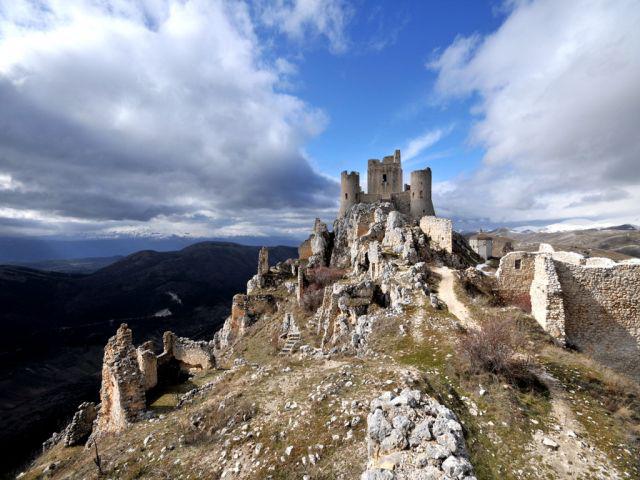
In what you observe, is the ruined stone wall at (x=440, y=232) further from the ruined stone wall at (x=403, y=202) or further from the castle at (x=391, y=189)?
the ruined stone wall at (x=403, y=202)

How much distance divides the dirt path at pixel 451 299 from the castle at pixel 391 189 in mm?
26283

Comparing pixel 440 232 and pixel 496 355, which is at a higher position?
pixel 440 232

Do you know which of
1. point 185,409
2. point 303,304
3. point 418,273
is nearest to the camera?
point 185,409

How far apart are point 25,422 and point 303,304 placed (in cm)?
5962

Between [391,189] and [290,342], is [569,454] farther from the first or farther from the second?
[391,189]

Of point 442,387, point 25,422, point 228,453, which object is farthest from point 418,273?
point 25,422

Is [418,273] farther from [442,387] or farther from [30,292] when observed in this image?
[30,292]

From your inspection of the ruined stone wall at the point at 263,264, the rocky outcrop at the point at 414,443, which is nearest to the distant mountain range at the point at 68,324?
the ruined stone wall at the point at 263,264

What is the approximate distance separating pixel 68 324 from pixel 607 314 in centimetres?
15741

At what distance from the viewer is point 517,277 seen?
1941cm

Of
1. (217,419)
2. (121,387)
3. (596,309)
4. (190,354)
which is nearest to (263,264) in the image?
(190,354)

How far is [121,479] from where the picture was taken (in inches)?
376

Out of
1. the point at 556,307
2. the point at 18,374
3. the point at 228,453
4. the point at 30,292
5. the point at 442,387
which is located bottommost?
the point at 18,374

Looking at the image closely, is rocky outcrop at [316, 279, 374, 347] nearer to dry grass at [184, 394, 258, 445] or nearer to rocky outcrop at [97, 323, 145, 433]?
dry grass at [184, 394, 258, 445]
